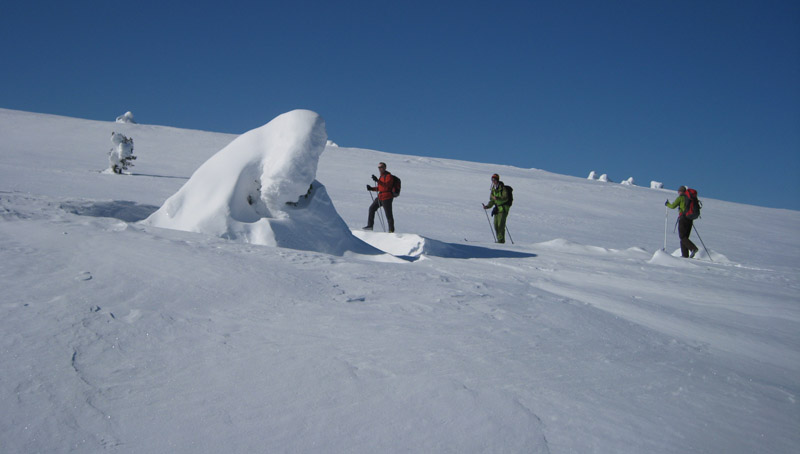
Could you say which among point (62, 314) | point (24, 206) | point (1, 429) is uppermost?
point (24, 206)

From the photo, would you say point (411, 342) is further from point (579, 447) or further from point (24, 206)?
point (24, 206)

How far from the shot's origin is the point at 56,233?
4195mm

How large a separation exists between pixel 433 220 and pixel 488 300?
37.3 ft

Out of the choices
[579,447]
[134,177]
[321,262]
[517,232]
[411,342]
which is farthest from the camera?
[134,177]

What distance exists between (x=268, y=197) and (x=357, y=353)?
4089mm

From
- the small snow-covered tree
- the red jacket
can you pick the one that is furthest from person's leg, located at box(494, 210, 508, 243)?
the small snow-covered tree

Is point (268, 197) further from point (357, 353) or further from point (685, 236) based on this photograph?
point (685, 236)

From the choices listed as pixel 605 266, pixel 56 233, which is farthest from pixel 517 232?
pixel 56 233

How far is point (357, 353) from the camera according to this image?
266 centimetres

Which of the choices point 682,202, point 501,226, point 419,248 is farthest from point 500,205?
point 419,248

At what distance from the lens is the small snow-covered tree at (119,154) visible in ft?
66.7

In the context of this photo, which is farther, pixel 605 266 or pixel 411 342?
pixel 605 266

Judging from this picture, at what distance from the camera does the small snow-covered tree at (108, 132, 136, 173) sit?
800 inches

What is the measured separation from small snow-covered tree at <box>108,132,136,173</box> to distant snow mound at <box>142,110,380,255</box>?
16206mm
